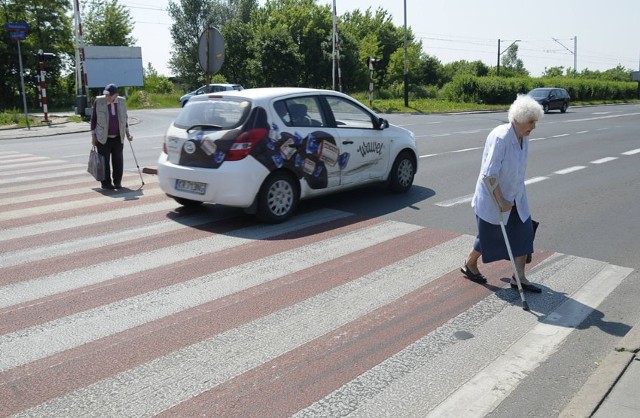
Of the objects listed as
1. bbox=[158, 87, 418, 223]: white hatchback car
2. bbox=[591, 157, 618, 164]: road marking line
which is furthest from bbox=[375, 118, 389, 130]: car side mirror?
bbox=[591, 157, 618, 164]: road marking line

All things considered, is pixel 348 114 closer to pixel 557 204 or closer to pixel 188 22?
pixel 557 204

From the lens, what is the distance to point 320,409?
3.66 metres

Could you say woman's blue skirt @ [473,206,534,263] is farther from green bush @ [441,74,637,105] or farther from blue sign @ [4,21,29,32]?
green bush @ [441,74,637,105]

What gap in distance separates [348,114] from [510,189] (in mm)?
4094

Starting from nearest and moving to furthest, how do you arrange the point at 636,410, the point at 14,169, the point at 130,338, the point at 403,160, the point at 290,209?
the point at 636,410
the point at 130,338
the point at 290,209
the point at 403,160
the point at 14,169

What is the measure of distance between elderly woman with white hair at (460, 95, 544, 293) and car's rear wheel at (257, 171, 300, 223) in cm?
303

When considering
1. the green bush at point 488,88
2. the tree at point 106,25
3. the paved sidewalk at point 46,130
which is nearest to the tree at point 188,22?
the tree at point 106,25

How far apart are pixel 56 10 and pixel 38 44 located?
10.3 feet

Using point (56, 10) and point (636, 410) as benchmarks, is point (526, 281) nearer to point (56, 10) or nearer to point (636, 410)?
point (636, 410)

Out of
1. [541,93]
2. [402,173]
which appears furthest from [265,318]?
[541,93]

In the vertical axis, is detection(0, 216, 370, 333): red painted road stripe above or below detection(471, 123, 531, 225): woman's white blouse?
below

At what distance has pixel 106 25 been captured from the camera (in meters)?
64.2

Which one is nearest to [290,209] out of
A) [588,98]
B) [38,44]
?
[38,44]

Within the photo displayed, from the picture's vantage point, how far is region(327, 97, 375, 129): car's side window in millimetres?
8984
